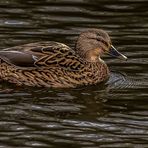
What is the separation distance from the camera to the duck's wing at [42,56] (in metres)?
13.6

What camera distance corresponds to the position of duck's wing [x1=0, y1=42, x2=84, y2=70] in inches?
535

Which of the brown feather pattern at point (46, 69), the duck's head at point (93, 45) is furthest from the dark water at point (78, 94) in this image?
the duck's head at point (93, 45)

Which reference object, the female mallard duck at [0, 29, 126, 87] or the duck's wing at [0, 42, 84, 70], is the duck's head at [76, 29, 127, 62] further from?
the duck's wing at [0, 42, 84, 70]

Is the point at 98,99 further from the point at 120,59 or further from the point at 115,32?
the point at 115,32

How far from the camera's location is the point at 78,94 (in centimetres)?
1320

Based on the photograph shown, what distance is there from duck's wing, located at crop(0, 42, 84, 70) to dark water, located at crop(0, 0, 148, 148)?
42 centimetres

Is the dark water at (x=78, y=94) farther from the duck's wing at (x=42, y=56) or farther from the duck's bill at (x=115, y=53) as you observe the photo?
the duck's wing at (x=42, y=56)

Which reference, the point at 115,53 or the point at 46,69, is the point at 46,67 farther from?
the point at 115,53

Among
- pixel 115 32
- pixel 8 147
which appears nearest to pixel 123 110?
pixel 8 147

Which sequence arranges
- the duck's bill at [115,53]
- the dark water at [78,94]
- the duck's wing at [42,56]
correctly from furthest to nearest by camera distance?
the duck's bill at [115,53] < the duck's wing at [42,56] < the dark water at [78,94]

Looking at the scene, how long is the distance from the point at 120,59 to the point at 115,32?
1708mm

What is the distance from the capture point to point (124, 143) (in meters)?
10.9

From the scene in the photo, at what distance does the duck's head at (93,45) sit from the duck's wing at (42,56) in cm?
37

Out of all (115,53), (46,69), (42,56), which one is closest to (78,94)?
(46,69)
